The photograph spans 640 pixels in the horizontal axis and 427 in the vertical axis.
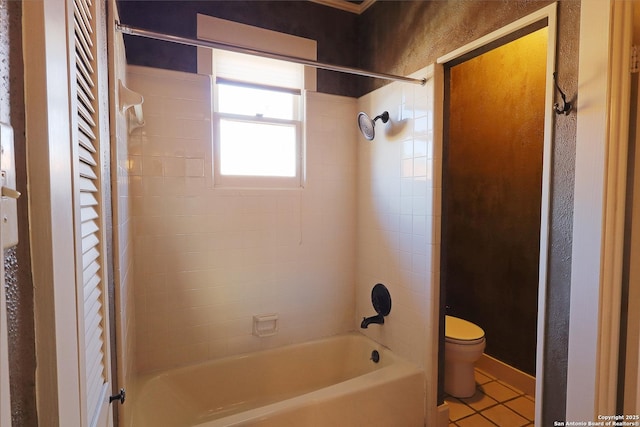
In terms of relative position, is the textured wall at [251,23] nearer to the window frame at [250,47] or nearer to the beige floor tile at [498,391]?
the window frame at [250,47]

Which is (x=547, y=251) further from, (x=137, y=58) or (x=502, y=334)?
(x=137, y=58)

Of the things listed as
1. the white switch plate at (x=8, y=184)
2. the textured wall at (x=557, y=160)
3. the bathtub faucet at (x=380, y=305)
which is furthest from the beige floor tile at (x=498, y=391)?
the white switch plate at (x=8, y=184)

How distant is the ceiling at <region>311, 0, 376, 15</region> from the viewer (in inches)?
94.5

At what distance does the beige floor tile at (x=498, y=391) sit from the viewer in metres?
2.38

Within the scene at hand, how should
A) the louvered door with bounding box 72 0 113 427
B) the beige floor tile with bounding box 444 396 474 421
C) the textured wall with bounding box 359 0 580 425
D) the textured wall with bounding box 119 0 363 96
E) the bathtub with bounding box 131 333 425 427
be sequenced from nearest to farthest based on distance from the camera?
the louvered door with bounding box 72 0 113 427
the textured wall with bounding box 359 0 580 425
the bathtub with bounding box 131 333 425 427
the textured wall with bounding box 119 0 363 96
the beige floor tile with bounding box 444 396 474 421

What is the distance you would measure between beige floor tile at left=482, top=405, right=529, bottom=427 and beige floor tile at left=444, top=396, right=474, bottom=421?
0.10 meters

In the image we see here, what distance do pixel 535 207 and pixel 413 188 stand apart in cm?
97

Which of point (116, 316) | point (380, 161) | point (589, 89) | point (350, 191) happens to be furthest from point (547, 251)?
point (116, 316)

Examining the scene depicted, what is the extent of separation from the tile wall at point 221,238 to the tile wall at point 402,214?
7.0 inches

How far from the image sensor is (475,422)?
2.12 meters

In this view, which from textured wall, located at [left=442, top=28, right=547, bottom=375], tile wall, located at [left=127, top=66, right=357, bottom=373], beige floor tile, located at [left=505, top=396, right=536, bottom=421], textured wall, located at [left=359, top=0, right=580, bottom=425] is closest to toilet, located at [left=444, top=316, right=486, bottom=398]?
beige floor tile, located at [left=505, top=396, right=536, bottom=421]

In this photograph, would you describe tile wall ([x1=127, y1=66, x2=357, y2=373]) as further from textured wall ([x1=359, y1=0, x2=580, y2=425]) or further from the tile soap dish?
textured wall ([x1=359, y1=0, x2=580, y2=425])

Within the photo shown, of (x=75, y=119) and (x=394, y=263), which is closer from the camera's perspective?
(x=75, y=119)

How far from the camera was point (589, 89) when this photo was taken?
1205mm
